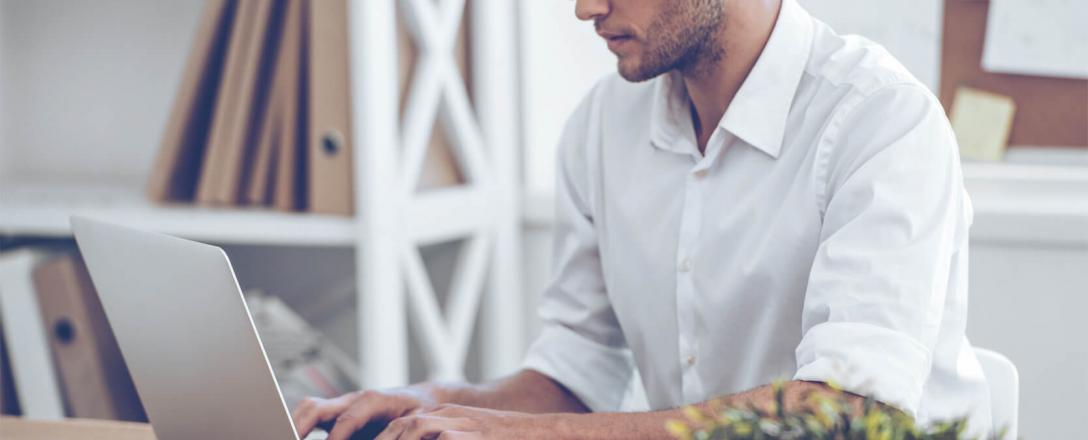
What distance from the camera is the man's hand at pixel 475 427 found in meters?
1.00

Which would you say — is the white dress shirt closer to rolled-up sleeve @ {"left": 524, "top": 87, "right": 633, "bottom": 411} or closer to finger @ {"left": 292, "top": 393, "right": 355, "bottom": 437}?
rolled-up sleeve @ {"left": 524, "top": 87, "right": 633, "bottom": 411}

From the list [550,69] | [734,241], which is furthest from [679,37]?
[550,69]

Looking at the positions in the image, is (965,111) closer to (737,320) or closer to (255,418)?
(737,320)

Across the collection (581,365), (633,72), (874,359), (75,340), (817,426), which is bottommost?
(75,340)

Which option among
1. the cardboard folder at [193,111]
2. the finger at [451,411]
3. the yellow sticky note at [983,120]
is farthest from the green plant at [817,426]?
the cardboard folder at [193,111]

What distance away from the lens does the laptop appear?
2.86 feet

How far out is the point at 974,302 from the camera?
5.84 ft

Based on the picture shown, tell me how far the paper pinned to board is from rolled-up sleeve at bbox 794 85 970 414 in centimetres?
73

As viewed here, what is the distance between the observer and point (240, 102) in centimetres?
188

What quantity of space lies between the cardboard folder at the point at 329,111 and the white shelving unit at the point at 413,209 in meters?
0.03

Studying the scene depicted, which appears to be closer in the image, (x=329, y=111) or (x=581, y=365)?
(x=581, y=365)

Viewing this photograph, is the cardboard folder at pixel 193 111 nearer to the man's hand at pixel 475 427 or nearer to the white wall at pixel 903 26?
the white wall at pixel 903 26

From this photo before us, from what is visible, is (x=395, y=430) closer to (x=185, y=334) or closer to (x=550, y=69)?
(x=185, y=334)

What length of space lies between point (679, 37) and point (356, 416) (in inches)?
19.1
